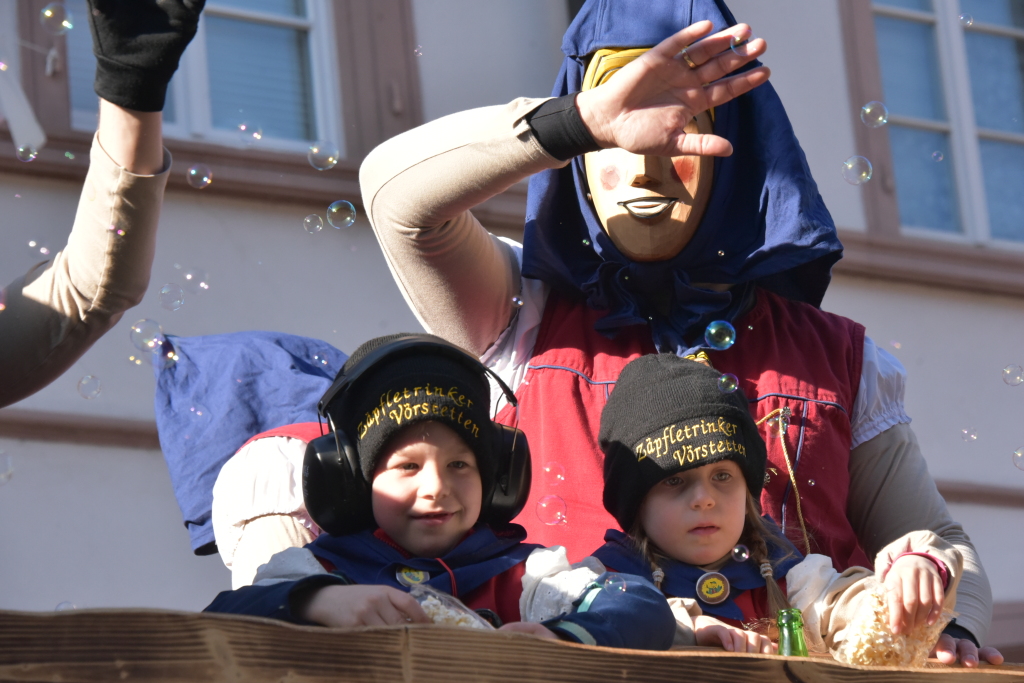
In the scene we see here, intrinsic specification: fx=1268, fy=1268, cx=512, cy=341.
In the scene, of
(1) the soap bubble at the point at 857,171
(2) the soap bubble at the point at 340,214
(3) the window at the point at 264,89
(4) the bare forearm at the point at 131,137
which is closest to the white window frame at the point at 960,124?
(3) the window at the point at 264,89

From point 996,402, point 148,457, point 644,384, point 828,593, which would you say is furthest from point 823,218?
point 996,402

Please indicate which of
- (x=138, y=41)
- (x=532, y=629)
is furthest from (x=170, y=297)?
(x=532, y=629)

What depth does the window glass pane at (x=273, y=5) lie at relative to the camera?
4.89 m

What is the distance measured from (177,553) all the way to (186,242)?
1085 mm

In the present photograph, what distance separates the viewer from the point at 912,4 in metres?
6.46

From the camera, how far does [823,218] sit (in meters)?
2.46

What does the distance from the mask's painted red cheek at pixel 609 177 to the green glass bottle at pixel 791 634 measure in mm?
935

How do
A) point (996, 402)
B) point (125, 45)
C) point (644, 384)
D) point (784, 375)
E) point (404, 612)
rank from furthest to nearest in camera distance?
point (996, 402) < point (784, 375) < point (644, 384) < point (125, 45) < point (404, 612)

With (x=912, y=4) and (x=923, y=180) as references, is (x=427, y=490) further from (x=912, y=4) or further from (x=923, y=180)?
(x=912, y=4)

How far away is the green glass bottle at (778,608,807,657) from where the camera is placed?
5.53 feet

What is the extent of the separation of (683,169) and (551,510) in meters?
0.70

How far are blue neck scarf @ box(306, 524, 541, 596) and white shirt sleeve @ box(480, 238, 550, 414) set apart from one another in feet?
1.58

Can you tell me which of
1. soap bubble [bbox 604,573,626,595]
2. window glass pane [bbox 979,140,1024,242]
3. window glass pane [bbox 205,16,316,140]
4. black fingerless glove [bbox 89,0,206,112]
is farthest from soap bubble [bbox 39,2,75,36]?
window glass pane [bbox 979,140,1024,242]

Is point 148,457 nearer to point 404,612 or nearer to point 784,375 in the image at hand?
point 784,375
